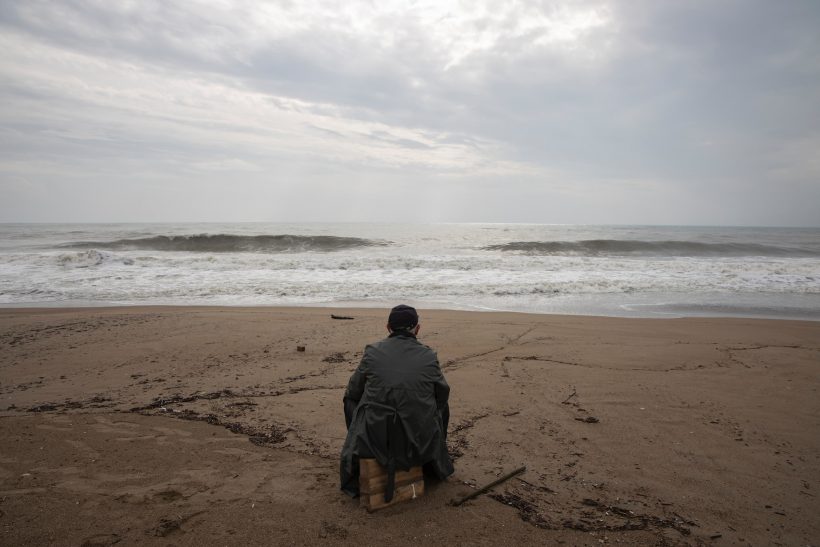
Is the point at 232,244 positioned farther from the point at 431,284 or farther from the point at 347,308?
the point at 347,308

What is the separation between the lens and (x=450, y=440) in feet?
13.5

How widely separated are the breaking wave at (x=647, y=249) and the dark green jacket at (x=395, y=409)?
1038 inches

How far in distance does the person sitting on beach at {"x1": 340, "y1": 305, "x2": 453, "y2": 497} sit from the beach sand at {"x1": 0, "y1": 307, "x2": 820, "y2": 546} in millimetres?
362

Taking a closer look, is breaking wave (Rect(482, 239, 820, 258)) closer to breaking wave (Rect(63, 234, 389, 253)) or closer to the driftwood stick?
breaking wave (Rect(63, 234, 389, 253))

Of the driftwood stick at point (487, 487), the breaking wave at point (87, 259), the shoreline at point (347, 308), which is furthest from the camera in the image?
the breaking wave at point (87, 259)

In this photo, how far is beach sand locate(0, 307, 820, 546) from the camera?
2.91 meters

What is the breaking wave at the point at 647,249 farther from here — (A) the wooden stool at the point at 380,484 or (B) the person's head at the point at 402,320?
(A) the wooden stool at the point at 380,484

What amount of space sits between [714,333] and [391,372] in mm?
7759

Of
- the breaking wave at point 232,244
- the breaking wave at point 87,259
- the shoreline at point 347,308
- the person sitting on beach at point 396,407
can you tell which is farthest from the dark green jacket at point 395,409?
the breaking wave at point 232,244

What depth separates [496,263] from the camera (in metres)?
20.2

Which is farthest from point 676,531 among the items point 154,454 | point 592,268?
point 592,268

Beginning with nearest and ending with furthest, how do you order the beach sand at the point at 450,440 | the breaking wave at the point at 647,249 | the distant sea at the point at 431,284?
the beach sand at the point at 450,440, the distant sea at the point at 431,284, the breaking wave at the point at 647,249

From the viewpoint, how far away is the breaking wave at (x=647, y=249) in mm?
28984

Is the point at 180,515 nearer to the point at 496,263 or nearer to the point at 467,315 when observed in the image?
the point at 467,315
